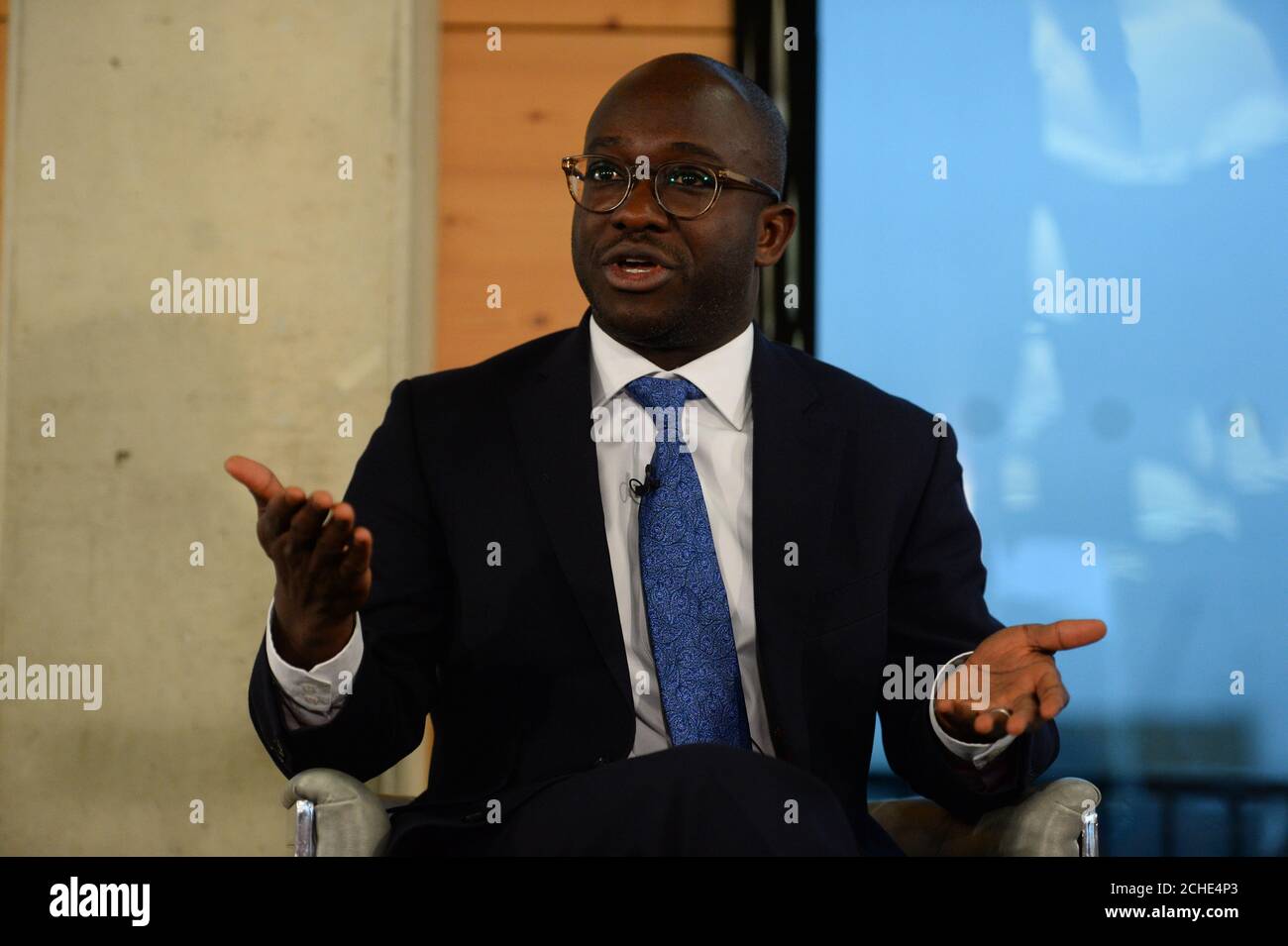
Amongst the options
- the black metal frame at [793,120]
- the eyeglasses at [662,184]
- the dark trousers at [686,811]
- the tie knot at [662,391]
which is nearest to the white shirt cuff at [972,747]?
the dark trousers at [686,811]

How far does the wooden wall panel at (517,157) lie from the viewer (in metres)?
3.53

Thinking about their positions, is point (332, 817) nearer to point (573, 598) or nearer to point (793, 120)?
point (573, 598)

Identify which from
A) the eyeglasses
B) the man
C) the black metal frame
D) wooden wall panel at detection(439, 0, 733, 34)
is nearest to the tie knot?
the man

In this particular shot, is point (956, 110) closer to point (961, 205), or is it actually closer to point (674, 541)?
point (961, 205)

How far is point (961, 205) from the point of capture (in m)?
3.49

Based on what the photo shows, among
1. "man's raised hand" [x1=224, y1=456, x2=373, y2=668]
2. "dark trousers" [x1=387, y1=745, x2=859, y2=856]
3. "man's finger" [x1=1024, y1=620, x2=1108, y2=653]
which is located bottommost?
"dark trousers" [x1=387, y1=745, x2=859, y2=856]

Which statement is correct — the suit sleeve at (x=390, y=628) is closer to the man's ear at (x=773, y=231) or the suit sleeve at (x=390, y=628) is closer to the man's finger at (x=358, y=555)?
the man's finger at (x=358, y=555)

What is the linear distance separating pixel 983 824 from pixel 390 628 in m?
0.87

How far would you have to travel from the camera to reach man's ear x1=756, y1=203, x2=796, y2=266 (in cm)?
231

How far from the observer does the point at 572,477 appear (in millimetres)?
2066

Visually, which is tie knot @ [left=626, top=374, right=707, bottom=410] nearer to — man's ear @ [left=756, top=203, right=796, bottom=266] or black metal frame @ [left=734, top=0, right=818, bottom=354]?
man's ear @ [left=756, top=203, right=796, bottom=266]
